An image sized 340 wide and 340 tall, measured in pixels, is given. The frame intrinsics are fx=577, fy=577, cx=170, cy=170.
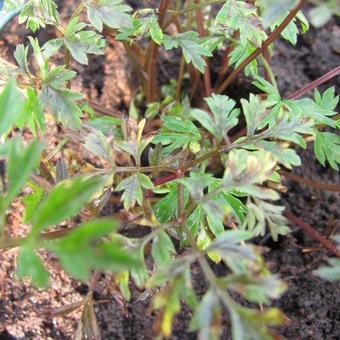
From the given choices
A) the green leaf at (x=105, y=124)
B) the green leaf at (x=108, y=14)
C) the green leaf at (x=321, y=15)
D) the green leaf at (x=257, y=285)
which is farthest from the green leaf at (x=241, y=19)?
the green leaf at (x=257, y=285)

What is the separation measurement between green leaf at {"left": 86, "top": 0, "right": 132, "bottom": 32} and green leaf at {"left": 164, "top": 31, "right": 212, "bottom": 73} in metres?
0.14

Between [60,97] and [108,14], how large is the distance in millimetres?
177

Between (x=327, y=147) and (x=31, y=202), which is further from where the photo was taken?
(x=327, y=147)

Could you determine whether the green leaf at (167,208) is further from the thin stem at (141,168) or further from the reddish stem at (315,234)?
the reddish stem at (315,234)

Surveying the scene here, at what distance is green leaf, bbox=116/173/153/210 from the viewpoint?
0.91 m

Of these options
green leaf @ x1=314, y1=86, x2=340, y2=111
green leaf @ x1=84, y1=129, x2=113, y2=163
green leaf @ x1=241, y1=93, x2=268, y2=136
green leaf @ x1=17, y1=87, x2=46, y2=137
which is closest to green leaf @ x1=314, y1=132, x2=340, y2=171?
green leaf @ x1=314, y1=86, x2=340, y2=111

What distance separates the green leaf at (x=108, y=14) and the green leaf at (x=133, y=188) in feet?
0.98

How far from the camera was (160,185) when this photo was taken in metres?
1.01

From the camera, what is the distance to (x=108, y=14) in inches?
41.5

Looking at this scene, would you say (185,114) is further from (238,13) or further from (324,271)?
(324,271)

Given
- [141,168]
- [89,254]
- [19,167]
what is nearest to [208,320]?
[89,254]

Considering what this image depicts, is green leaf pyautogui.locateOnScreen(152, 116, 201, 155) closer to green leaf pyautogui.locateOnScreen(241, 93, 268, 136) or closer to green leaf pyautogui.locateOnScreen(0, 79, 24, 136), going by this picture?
green leaf pyautogui.locateOnScreen(241, 93, 268, 136)

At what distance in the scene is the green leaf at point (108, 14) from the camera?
1046mm

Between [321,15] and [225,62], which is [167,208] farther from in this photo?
[225,62]
